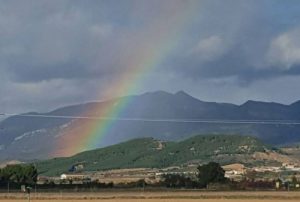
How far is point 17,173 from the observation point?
150m

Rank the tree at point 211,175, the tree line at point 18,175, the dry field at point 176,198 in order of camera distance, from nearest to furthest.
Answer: the dry field at point 176,198
the tree at point 211,175
the tree line at point 18,175

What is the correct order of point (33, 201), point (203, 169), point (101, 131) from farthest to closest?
1. point (101, 131)
2. point (203, 169)
3. point (33, 201)

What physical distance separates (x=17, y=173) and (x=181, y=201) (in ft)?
230

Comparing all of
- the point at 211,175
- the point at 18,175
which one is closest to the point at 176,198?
the point at 211,175

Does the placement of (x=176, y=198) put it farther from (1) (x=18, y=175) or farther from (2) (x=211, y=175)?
(1) (x=18, y=175)

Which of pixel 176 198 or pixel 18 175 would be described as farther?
pixel 18 175

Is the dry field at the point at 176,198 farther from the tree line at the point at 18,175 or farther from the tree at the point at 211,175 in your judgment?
the tree line at the point at 18,175

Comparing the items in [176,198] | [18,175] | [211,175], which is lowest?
[176,198]

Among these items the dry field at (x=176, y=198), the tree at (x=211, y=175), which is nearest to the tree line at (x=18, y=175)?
the tree at (x=211, y=175)

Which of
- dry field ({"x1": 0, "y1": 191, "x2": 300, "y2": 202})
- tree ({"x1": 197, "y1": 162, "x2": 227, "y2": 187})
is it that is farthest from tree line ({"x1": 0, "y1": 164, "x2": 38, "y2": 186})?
dry field ({"x1": 0, "y1": 191, "x2": 300, "y2": 202})

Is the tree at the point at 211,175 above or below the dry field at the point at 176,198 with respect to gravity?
above

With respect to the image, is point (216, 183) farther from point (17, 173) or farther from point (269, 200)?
point (269, 200)

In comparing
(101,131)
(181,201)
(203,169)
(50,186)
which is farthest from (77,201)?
(101,131)

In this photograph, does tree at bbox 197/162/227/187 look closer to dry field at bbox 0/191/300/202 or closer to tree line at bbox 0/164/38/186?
tree line at bbox 0/164/38/186
